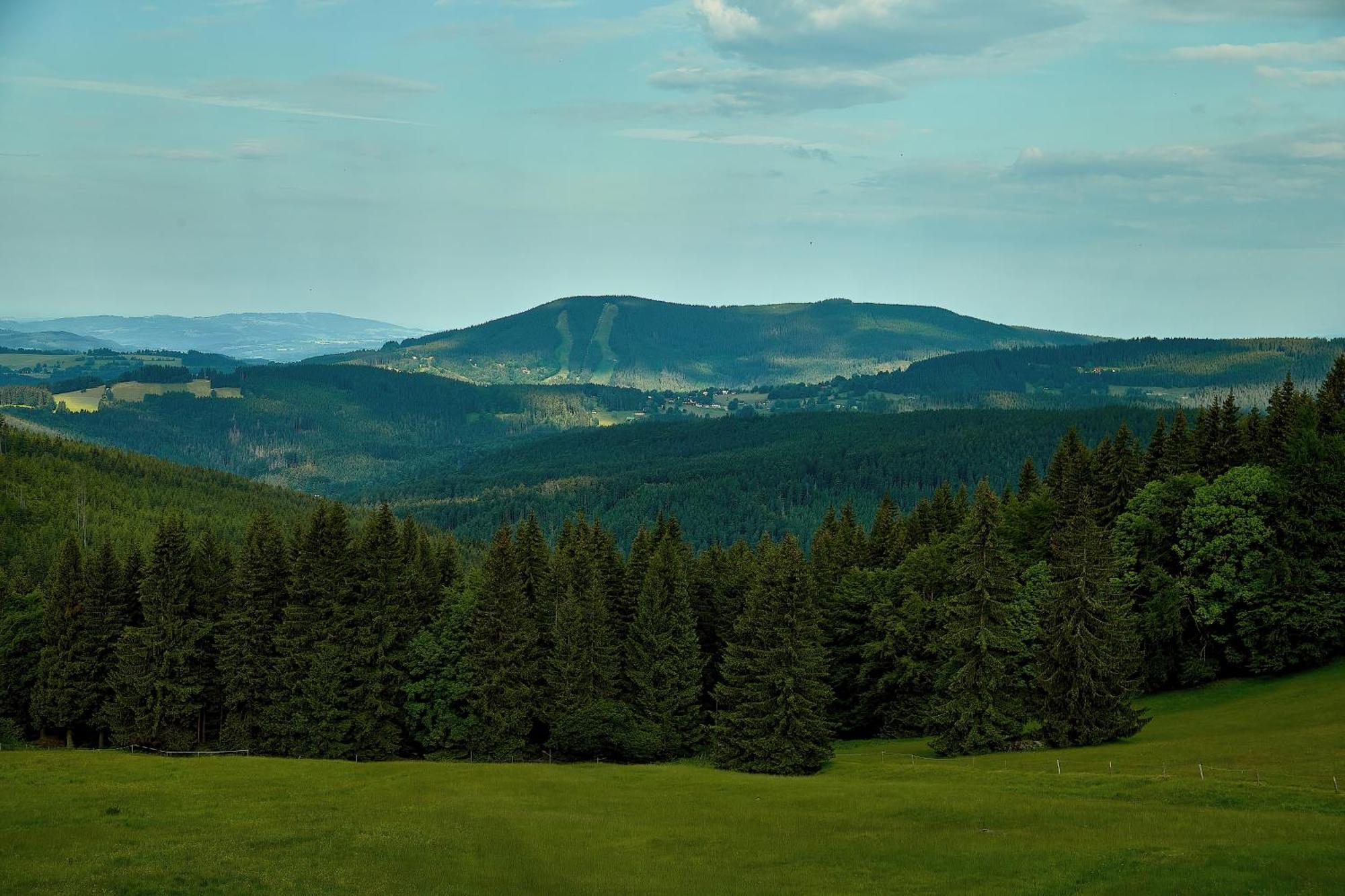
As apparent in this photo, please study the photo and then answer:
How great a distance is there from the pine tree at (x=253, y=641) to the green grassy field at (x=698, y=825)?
17.7 m

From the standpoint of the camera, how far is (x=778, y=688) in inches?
2753

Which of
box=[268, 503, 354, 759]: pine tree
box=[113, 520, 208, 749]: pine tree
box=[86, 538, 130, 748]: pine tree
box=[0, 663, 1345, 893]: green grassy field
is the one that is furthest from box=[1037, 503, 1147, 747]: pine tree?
box=[86, 538, 130, 748]: pine tree

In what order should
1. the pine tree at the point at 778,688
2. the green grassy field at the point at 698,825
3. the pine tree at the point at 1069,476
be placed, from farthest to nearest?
the pine tree at the point at 1069,476, the pine tree at the point at 778,688, the green grassy field at the point at 698,825

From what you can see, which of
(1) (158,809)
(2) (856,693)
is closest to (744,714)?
(2) (856,693)

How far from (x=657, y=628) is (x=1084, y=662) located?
3082 cm

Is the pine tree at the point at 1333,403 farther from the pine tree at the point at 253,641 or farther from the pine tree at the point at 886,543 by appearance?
the pine tree at the point at 253,641

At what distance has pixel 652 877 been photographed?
1551 inches

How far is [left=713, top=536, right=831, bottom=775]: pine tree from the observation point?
6881 cm

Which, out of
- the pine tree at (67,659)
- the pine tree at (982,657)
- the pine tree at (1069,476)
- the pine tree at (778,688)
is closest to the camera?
the pine tree at (982,657)

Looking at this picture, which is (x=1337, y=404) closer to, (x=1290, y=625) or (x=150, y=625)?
(x=1290, y=625)

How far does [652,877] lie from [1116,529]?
2311 inches

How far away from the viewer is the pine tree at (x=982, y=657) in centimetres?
6669

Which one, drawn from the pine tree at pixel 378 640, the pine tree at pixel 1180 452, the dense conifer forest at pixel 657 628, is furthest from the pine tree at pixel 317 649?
the pine tree at pixel 1180 452

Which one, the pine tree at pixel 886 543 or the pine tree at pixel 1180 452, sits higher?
the pine tree at pixel 1180 452
